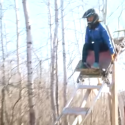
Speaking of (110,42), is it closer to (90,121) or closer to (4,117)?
(4,117)

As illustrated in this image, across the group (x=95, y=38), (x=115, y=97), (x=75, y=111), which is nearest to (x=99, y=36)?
(x=95, y=38)

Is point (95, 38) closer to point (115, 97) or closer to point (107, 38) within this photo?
point (107, 38)

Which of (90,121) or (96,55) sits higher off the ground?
(96,55)

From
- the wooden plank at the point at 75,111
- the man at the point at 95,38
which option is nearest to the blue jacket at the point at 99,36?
the man at the point at 95,38

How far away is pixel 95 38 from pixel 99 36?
0.10 m

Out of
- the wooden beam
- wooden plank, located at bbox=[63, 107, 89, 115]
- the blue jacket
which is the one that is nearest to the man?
the blue jacket

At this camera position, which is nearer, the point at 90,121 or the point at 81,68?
the point at 81,68

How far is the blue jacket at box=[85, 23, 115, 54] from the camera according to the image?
5.63 m

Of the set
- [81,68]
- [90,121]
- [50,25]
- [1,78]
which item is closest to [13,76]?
[1,78]

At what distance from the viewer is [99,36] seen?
576cm

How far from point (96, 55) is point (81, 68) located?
401mm

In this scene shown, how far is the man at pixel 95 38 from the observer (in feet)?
18.5

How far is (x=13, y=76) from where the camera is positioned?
48.0ft

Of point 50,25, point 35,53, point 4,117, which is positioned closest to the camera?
point 50,25
